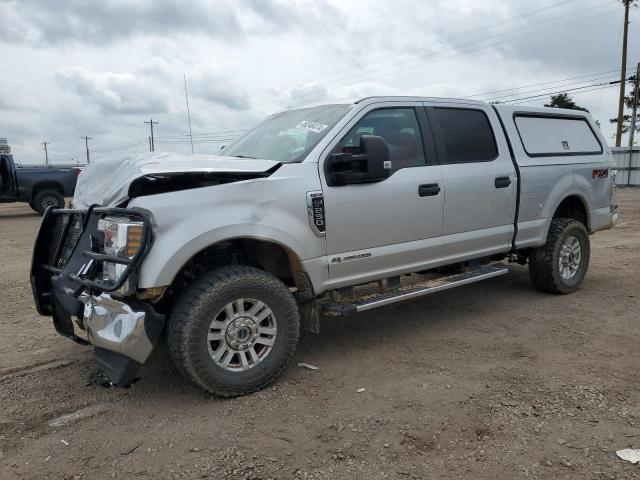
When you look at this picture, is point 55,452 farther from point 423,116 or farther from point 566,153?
point 566,153

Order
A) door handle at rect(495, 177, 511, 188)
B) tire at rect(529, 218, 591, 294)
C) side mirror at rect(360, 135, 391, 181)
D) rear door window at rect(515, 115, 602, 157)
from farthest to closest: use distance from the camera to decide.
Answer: tire at rect(529, 218, 591, 294), rear door window at rect(515, 115, 602, 157), door handle at rect(495, 177, 511, 188), side mirror at rect(360, 135, 391, 181)

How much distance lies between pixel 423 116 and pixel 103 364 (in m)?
3.13

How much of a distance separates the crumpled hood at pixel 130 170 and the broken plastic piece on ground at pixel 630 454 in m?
2.61

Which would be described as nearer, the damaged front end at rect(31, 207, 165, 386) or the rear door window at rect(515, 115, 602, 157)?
the damaged front end at rect(31, 207, 165, 386)

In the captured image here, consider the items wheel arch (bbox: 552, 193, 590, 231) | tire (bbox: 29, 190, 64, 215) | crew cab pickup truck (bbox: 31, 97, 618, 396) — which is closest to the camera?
crew cab pickup truck (bbox: 31, 97, 618, 396)

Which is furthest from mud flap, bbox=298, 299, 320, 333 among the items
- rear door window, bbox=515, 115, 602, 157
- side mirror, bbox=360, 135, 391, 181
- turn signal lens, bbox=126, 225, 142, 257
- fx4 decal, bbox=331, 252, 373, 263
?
rear door window, bbox=515, 115, 602, 157

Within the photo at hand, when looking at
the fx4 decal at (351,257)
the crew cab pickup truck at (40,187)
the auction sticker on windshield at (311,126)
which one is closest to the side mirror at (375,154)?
the auction sticker on windshield at (311,126)

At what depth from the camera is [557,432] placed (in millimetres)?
2975

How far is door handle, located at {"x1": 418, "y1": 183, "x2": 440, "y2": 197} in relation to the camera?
4367mm

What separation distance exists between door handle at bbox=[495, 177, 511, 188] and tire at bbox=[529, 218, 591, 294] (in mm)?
1031

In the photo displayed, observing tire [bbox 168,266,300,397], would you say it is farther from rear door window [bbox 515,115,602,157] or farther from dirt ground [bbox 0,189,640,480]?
rear door window [bbox 515,115,602,157]

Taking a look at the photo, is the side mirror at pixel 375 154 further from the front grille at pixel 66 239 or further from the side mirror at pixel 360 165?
the front grille at pixel 66 239

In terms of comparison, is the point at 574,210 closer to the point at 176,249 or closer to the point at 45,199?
the point at 176,249

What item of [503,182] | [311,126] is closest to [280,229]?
[311,126]
